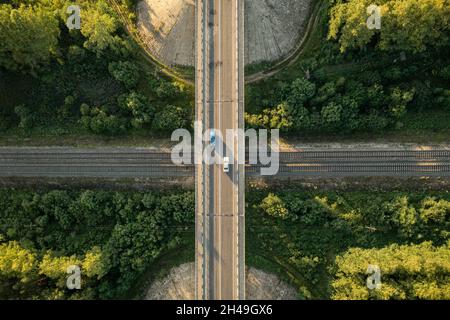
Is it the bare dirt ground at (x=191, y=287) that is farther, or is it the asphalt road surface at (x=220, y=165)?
the bare dirt ground at (x=191, y=287)

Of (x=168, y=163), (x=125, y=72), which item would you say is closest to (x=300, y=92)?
(x=168, y=163)

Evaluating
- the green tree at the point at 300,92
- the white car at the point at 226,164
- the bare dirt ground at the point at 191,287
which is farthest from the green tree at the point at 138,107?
the bare dirt ground at the point at 191,287

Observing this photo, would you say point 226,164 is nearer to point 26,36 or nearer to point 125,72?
point 125,72

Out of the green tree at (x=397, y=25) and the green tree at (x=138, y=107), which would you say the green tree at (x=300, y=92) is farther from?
the green tree at (x=138, y=107)

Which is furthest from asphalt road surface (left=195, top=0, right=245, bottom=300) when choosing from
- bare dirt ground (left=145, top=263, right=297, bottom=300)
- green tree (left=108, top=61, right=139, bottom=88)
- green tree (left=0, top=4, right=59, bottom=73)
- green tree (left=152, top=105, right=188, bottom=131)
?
green tree (left=0, top=4, right=59, bottom=73)

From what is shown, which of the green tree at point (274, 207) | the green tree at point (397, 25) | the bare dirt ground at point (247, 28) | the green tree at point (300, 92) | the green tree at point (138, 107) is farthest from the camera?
the bare dirt ground at point (247, 28)

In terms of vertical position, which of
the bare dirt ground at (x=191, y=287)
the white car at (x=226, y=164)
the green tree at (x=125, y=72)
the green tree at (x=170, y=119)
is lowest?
the bare dirt ground at (x=191, y=287)

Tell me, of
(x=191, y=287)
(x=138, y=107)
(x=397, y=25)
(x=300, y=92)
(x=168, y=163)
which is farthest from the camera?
(x=168, y=163)
